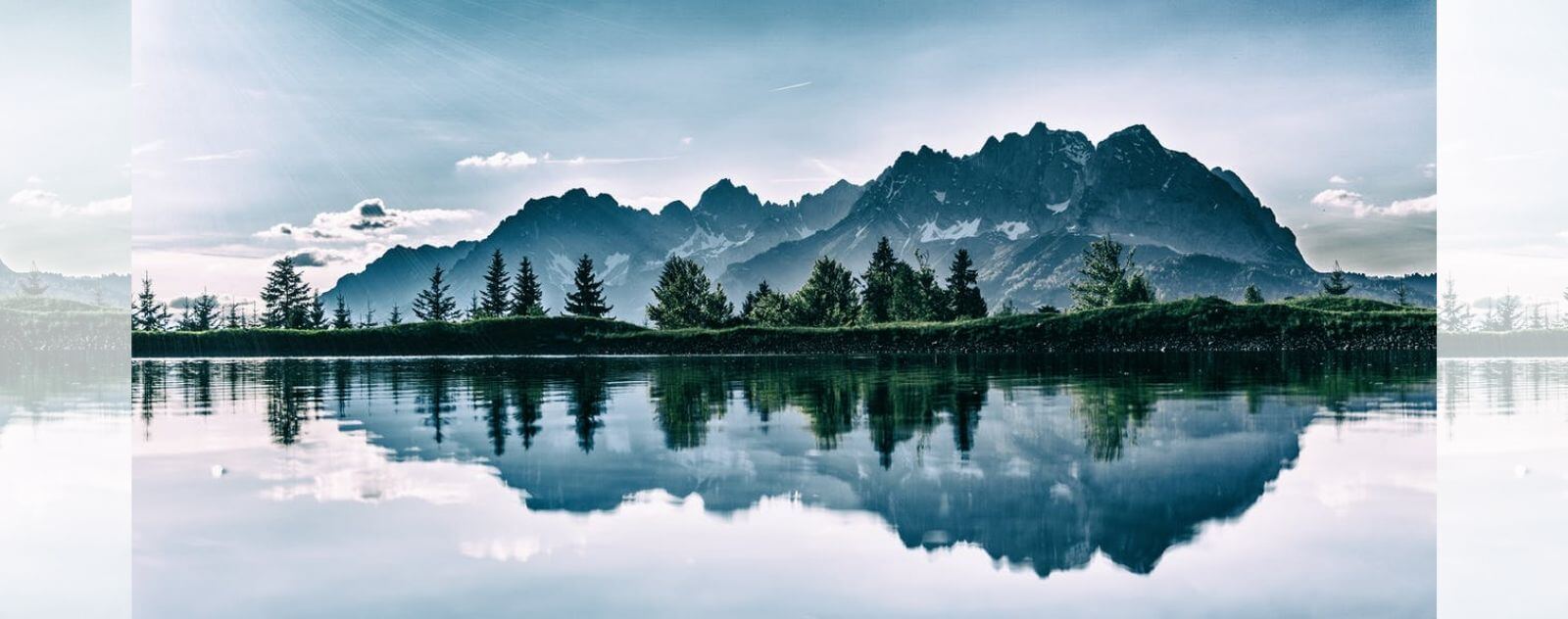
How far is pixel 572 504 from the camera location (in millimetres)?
9758

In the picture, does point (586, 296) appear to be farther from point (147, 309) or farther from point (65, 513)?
point (65, 513)

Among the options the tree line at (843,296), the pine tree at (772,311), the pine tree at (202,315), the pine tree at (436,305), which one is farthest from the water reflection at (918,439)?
the pine tree at (436,305)

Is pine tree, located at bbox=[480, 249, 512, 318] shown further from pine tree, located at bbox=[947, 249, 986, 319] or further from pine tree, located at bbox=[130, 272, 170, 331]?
pine tree, located at bbox=[947, 249, 986, 319]

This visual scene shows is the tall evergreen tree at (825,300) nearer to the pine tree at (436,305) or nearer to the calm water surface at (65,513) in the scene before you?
the pine tree at (436,305)

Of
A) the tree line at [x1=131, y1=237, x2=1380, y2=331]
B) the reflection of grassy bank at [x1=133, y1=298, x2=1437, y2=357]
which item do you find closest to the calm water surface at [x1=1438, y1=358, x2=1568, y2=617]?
the reflection of grassy bank at [x1=133, y1=298, x2=1437, y2=357]

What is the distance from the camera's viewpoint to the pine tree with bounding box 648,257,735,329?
73.6m

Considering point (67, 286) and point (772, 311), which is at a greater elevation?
point (67, 286)

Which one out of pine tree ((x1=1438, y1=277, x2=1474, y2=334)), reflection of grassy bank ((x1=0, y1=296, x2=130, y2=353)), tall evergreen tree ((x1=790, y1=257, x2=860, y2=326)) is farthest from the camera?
tall evergreen tree ((x1=790, y1=257, x2=860, y2=326))

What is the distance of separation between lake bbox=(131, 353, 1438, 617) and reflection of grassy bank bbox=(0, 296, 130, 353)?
257 cm

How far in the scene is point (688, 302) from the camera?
74.2 meters

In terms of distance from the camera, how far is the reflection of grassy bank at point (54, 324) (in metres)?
17.7

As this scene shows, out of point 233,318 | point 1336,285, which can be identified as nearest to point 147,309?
point 233,318

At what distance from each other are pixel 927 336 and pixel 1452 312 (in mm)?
22233

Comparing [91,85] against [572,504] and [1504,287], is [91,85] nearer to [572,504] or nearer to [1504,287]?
[572,504]
